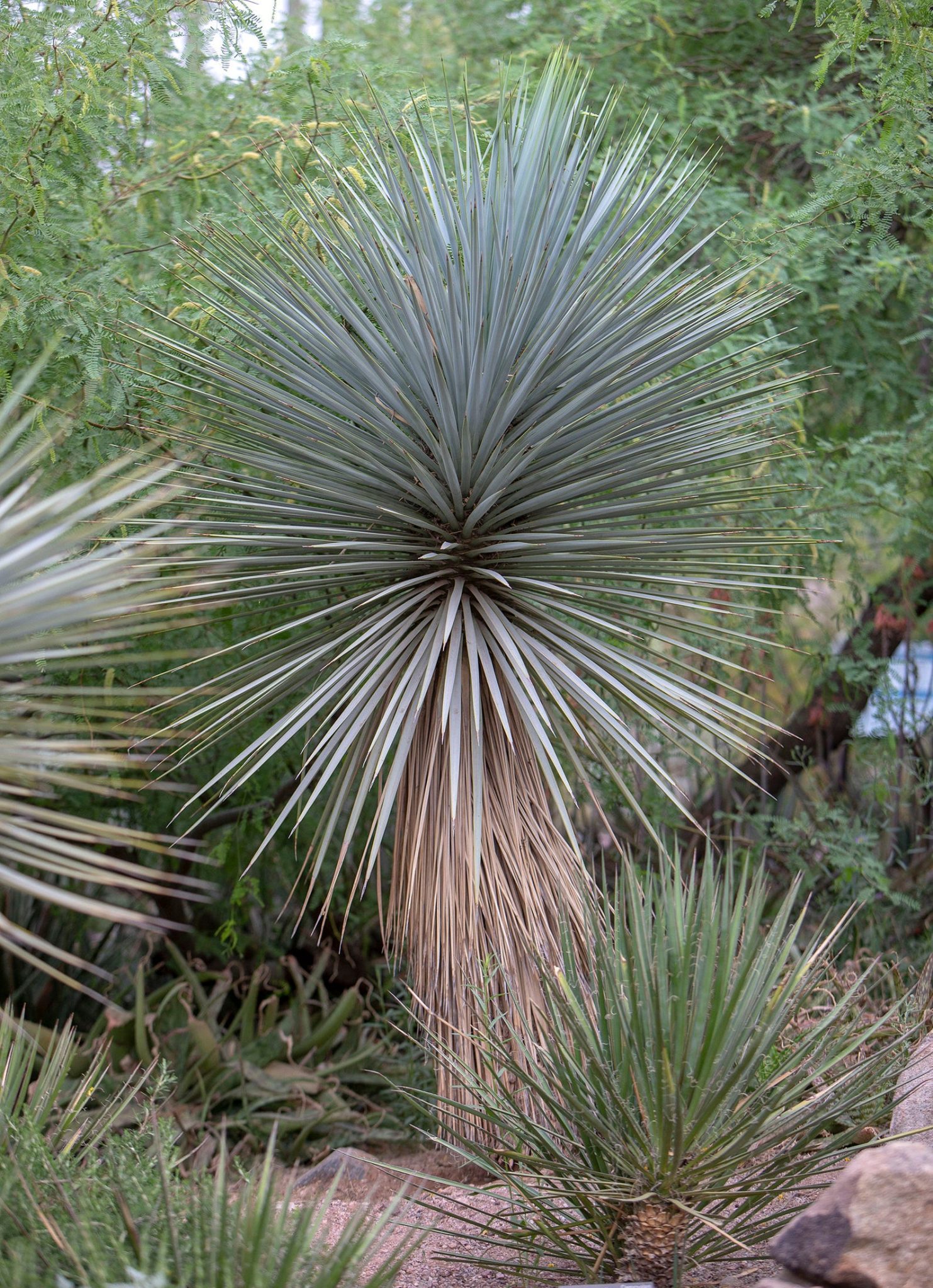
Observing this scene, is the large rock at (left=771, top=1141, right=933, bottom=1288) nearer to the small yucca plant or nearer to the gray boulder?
the small yucca plant

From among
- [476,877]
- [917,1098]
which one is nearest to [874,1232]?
[917,1098]

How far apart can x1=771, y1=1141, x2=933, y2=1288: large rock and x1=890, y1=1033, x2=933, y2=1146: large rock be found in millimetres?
659

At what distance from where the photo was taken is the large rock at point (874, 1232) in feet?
6.90

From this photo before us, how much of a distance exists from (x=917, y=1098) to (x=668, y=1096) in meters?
1.06

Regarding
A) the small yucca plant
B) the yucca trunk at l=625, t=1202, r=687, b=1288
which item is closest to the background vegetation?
the small yucca plant

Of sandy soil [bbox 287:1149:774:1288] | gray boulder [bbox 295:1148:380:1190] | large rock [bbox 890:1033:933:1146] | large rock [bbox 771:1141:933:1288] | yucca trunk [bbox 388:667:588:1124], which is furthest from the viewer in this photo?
gray boulder [bbox 295:1148:380:1190]

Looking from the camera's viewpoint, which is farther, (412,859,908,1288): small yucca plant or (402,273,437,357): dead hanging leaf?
(402,273,437,357): dead hanging leaf

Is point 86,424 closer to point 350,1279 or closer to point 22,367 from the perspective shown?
point 22,367

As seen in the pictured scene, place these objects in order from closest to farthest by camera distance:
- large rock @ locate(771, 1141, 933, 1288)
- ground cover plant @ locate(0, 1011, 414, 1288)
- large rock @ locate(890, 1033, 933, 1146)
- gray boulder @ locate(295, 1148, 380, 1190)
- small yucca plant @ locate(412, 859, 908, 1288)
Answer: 1. ground cover plant @ locate(0, 1011, 414, 1288)
2. large rock @ locate(771, 1141, 933, 1288)
3. small yucca plant @ locate(412, 859, 908, 1288)
4. large rock @ locate(890, 1033, 933, 1146)
5. gray boulder @ locate(295, 1148, 380, 1190)

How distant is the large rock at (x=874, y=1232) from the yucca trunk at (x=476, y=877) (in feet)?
4.04

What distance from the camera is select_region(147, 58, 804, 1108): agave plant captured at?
344 cm

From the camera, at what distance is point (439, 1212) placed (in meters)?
3.00

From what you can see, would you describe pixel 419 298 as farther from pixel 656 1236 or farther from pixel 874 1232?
pixel 874 1232

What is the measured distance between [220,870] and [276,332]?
9.30 ft
